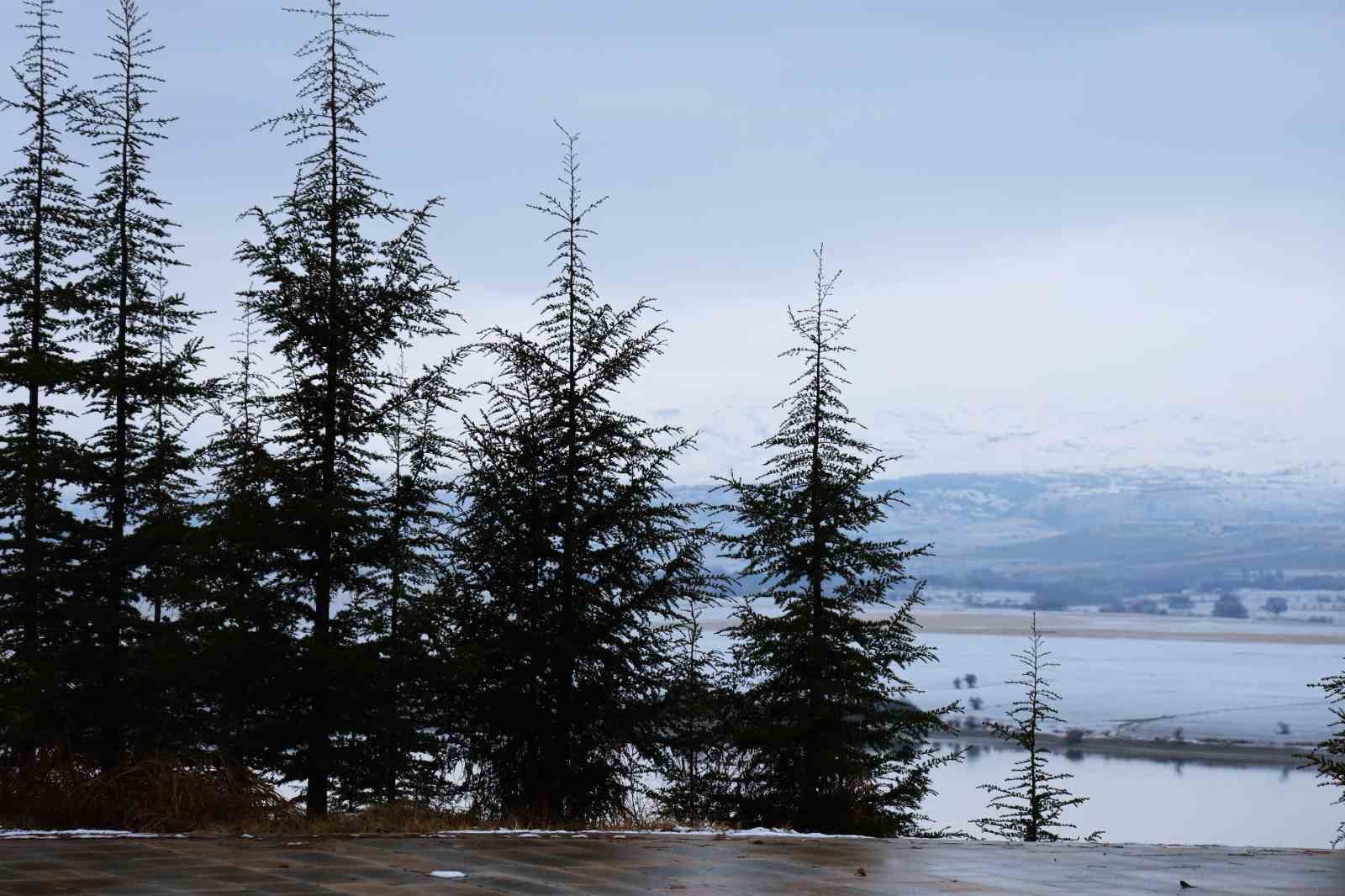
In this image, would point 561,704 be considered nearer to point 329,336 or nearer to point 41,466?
point 329,336

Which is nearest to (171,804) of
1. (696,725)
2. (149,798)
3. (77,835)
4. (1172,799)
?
(149,798)

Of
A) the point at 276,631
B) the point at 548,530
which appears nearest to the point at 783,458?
the point at 548,530

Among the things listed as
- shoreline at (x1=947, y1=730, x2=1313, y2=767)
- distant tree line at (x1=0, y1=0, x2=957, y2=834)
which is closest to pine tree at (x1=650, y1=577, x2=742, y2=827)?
distant tree line at (x1=0, y1=0, x2=957, y2=834)

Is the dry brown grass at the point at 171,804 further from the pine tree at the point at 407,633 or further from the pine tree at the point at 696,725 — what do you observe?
the pine tree at the point at 696,725

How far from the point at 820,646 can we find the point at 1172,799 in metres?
83.0

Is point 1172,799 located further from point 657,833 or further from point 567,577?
point 657,833

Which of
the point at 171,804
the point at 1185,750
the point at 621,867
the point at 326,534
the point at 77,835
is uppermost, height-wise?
the point at 326,534

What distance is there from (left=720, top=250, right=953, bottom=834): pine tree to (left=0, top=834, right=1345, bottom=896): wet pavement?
12.0 meters

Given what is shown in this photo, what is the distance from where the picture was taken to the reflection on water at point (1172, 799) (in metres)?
78.0

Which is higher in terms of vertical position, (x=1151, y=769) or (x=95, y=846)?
(x=95, y=846)

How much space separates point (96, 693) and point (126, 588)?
200 cm

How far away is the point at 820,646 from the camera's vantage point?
21.8m

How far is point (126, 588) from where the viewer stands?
21.8 m

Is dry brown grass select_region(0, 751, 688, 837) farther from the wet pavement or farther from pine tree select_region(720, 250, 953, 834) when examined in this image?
pine tree select_region(720, 250, 953, 834)
